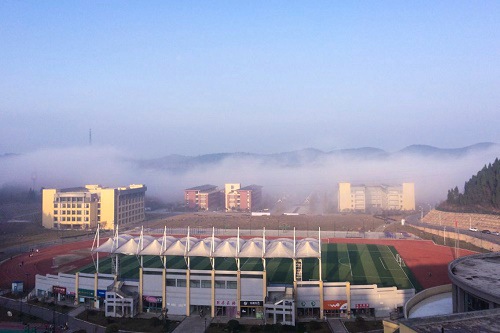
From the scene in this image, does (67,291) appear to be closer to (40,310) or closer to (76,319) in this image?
(40,310)

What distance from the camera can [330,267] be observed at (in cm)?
3195

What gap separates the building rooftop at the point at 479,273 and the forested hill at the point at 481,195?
135 feet

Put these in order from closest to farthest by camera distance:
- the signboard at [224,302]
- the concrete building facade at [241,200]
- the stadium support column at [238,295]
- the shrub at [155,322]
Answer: the shrub at [155,322], the stadium support column at [238,295], the signboard at [224,302], the concrete building facade at [241,200]

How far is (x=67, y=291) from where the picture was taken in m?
25.5

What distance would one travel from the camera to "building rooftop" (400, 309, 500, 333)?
8.71 meters

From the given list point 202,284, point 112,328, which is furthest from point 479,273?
point 112,328

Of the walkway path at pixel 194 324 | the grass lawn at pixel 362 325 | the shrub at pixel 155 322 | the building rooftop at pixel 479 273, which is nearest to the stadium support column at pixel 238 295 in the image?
the walkway path at pixel 194 324

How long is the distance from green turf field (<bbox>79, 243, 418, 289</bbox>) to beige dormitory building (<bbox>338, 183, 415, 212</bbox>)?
4073 centimetres

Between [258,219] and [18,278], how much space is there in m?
38.4

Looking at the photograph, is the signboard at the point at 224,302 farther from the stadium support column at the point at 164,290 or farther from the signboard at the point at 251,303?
the stadium support column at the point at 164,290

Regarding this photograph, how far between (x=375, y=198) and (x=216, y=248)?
6129cm

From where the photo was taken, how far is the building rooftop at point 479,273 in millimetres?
11702

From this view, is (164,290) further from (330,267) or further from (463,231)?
(463,231)

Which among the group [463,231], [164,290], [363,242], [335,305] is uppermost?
[164,290]
